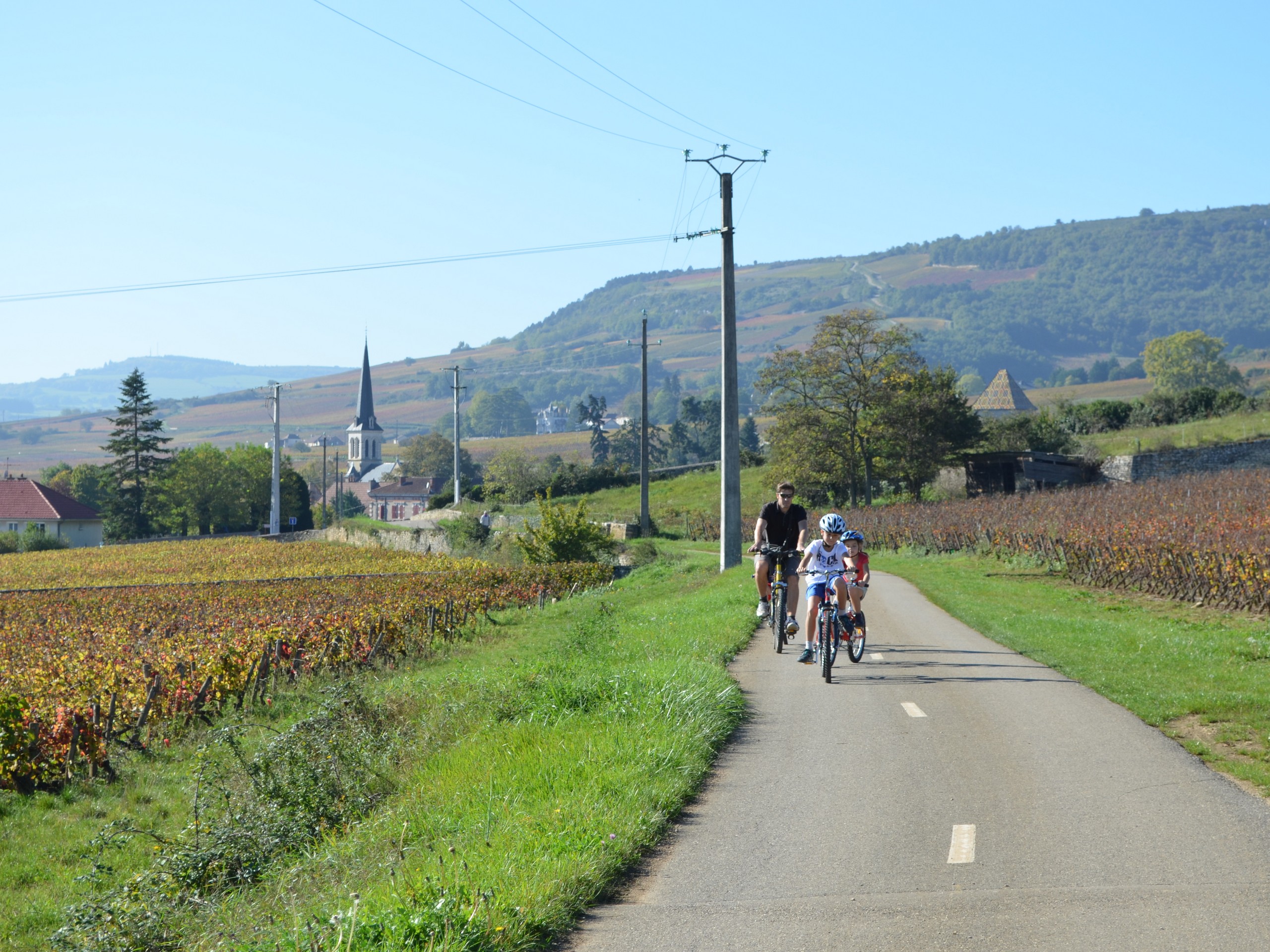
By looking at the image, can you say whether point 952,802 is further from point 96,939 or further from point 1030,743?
point 96,939

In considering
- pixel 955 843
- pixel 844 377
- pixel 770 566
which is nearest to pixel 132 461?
pixel 844 377

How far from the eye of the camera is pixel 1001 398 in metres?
130

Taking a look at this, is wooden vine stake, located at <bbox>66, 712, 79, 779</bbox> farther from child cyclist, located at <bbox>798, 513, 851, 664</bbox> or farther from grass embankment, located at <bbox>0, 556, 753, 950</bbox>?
child cyclist, located at <bbox>798, 513, 851, 664</bbox>

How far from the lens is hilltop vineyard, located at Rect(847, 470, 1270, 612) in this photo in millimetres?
19656

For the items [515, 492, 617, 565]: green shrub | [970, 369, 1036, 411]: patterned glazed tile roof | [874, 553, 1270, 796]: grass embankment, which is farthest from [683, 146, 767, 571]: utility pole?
[970, 369, 1036, 411]: patterned glazed tile roof

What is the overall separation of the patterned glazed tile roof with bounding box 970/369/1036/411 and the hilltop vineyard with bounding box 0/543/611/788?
3828 inches

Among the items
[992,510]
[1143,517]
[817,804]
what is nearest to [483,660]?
[817,804]

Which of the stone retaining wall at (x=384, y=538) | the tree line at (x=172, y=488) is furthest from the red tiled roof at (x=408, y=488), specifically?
the stone retaining wall at (x=384, y=538)

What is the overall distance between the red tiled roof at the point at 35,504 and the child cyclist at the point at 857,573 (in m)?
94.7

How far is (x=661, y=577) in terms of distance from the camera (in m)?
37.8

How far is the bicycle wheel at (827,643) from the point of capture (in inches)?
495

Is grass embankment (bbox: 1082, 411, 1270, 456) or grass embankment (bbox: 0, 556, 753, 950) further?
grass embankment (bbox: 1082, 411, 1270, 456)

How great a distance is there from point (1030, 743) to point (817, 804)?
2637 millimetres

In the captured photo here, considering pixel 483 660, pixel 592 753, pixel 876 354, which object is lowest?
pixel 483 660
